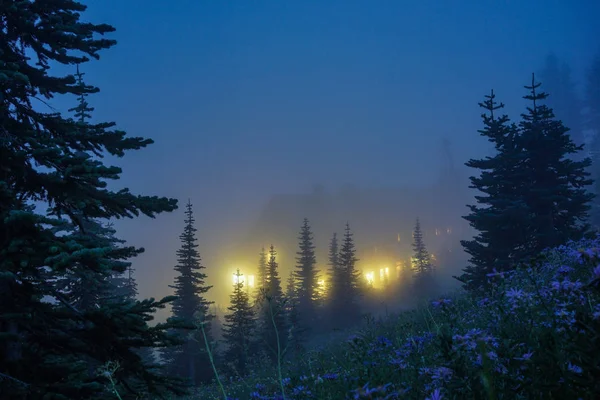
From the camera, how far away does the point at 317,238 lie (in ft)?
563

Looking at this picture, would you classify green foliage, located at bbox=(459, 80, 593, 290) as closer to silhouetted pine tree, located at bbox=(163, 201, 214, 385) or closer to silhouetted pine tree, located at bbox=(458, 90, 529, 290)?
silhouetted pine tree, located at bbox=(458, 90, 529, 290)

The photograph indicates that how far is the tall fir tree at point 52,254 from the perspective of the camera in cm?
341

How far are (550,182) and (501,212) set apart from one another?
3.65 meters

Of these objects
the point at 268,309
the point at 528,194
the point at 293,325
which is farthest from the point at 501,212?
the point at 293,325

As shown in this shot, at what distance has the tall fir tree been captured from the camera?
3.41 metres

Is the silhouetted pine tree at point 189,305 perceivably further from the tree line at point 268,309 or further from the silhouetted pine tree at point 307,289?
the silhouetted pine tree at point 307,289

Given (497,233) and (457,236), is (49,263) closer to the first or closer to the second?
(497,233)

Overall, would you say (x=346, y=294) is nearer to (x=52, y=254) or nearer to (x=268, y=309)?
(x=268, y=309)

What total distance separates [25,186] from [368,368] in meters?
4.75

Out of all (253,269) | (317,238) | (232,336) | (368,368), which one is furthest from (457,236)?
(368,368)

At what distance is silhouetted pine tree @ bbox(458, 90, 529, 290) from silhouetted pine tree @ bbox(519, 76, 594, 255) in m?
0.47

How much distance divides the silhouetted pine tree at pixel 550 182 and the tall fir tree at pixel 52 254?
1838 cm

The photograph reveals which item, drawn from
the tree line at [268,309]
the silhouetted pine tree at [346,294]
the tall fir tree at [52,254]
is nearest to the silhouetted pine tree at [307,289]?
the tree line at [268,309]

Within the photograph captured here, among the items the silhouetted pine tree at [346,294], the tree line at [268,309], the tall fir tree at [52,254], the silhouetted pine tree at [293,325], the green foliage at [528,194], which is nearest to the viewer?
the tall fir tree at [52,254]
